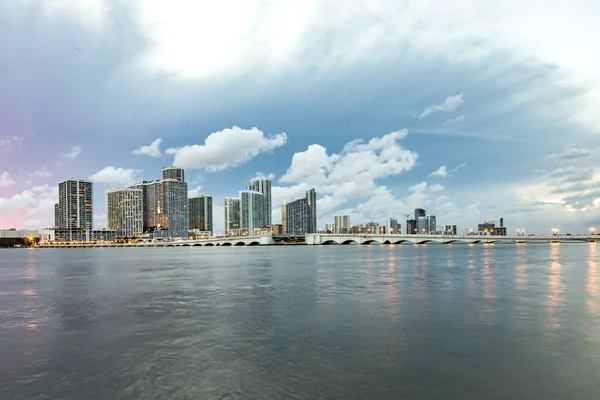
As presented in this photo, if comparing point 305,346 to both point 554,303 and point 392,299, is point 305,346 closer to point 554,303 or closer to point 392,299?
point 392,299

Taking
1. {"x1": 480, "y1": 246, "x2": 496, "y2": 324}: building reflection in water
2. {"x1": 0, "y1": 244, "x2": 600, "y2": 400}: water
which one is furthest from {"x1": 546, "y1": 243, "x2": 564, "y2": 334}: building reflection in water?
{"x1": 480, "y1": 246, "x2": 496, "y2": 324}: building reflection in water


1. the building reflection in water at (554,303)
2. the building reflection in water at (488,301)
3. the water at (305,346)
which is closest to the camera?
the water at (305,346)

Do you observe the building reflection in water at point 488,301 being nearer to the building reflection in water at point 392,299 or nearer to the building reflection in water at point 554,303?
the building reflection in water at point 554,303

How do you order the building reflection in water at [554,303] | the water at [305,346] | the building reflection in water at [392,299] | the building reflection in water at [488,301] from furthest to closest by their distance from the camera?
the building reflection in water at [392,299], the building reflection in water at [488,301], the building reflection in water at [554,303], the water at [305,346]

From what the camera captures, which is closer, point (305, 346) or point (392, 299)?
point (305, 346)

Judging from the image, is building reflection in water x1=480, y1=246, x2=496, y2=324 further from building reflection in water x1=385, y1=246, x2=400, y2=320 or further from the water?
building reflection in water x1=385, y1=246, x2=400, y2=320

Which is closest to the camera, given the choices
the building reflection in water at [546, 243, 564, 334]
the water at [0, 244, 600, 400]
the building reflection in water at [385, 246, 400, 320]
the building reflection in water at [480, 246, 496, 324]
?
the water at [0, 244, 600, 400]

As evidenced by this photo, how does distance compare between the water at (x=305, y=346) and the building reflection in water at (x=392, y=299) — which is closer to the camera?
the water at (x=305, y=346)

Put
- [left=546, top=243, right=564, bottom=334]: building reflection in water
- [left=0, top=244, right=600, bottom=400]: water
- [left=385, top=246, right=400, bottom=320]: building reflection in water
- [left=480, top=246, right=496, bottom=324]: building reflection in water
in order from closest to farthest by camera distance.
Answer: [left=0, top=244, right=600, bottom=400]: water
[left=546, top=243, right=564, bottom=334]: building reflection in water
[left=480, top=246, right=496, bottom=324]: building reflection in water
[left=385, top=246, right=400, bottom=320]: building reflection in water

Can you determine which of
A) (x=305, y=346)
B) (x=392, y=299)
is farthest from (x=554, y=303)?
(x=305, y=346)

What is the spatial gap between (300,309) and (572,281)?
33.9m

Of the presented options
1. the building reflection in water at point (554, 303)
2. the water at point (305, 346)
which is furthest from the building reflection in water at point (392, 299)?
the building reflection in water at point (554, 303)

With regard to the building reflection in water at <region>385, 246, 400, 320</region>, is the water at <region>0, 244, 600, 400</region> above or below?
above

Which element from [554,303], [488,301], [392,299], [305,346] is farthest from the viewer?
[392,299]
